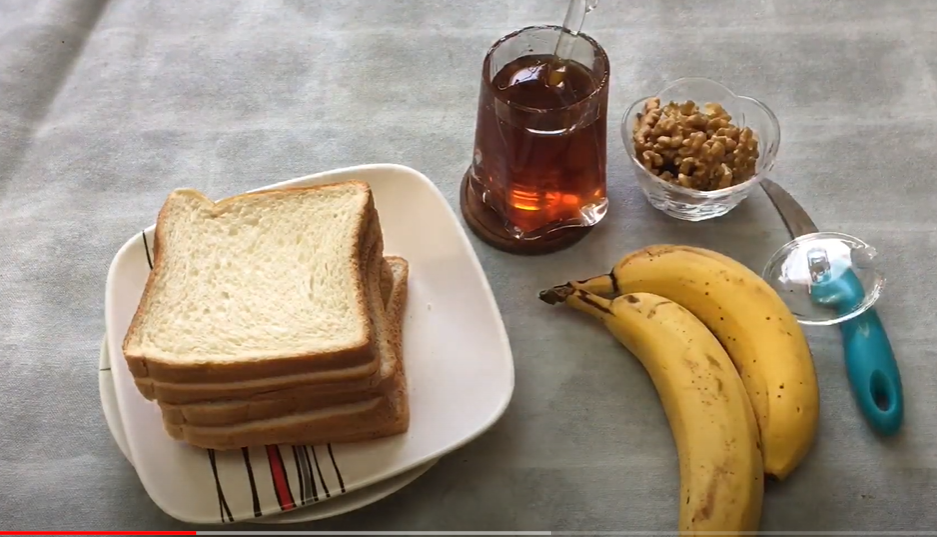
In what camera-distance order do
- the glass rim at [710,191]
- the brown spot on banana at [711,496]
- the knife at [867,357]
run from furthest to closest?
1. the glass rim at [710,191]
2. the knife at [867,357]
3. the brown spot on banana at [711,496]

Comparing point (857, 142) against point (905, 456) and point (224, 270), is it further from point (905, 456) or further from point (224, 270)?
point (224, 270)

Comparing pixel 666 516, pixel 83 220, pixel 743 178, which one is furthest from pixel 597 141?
pixel 83 220

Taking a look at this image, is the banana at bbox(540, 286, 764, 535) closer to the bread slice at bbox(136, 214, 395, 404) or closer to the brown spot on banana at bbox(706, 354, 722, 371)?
the brown spot on banana at bbox(706, 354, 722, 371)

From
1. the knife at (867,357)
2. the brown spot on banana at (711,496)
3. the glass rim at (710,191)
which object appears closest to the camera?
the brown spot on banana at (711,496)

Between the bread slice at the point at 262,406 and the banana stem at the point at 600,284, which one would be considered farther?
the banana stem at the point at 600,284

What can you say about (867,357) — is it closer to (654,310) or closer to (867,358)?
(867,358)

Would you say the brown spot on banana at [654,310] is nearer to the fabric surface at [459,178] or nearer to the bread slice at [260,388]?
the fabric surface at [459,178]

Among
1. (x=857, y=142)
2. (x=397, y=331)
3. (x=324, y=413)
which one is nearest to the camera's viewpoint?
(x=324, y=413)

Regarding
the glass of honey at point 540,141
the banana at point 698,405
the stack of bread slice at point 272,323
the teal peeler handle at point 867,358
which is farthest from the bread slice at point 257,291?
the teal peeler handle at point 867,358
